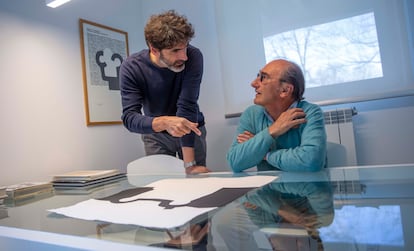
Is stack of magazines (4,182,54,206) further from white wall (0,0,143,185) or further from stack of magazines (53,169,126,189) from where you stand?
white wall (0,0,143,185)

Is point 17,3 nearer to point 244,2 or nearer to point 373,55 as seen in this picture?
point 244,2

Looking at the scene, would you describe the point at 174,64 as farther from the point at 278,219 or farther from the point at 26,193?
the point at 278,219

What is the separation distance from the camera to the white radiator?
5.96 feet

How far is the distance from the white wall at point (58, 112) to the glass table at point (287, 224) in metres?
1.04

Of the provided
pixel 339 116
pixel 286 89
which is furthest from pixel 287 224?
pixel 339 116

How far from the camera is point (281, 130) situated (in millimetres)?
1211

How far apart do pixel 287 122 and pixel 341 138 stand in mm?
806

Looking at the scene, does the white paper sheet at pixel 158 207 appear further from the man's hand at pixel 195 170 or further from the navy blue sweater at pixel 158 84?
the navy blue sweater at pixel 158 84

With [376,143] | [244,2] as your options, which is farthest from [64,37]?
[376,143]

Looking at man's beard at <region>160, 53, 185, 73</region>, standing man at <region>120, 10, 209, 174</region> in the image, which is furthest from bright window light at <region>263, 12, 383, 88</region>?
man's beard at <region>160, 53, 185, 73</region>

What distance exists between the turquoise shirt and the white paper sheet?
19cm

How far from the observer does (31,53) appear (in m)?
1.76

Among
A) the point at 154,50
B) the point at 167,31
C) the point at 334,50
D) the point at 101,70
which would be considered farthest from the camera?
the point at 101,70

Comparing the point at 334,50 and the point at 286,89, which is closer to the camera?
the point at 286,89
